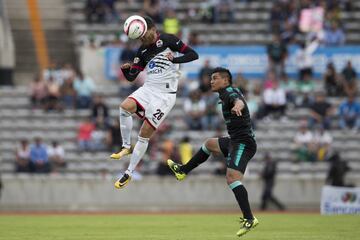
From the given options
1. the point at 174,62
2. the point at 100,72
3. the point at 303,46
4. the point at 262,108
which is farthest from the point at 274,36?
the point at 174,62

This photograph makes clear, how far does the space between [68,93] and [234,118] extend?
1743cm

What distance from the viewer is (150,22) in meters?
17.0

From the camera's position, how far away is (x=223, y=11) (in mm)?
35906

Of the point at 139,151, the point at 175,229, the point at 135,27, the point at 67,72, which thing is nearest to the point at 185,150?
the point at 67,72

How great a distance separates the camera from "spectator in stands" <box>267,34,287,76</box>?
1323 inches

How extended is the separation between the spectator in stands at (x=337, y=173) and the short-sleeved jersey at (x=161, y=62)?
41.4 ft

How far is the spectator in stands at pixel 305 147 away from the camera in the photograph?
31203mm

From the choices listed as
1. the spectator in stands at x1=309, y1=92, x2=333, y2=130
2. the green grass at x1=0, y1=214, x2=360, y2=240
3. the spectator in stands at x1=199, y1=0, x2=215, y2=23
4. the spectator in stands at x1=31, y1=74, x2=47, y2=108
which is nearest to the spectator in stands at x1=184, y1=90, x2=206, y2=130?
the spectator in stands at x1=309, y1=92, x2=333, y2=130

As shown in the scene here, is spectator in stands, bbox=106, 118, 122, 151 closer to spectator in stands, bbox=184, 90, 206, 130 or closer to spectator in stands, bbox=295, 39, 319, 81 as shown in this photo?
spectator in stands, bbox=184, 90, 206, 130

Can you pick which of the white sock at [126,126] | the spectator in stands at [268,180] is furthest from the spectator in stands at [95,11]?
the white sock at [126,126]

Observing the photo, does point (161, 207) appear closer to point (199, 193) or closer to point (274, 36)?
point (199, 193)

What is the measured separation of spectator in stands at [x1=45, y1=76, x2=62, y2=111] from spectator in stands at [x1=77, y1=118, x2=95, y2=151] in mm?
1584

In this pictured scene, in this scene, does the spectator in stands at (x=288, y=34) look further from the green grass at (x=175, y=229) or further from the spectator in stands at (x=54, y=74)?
the green grass at (x=175, y=229)

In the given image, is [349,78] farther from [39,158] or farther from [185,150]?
[39,158]
